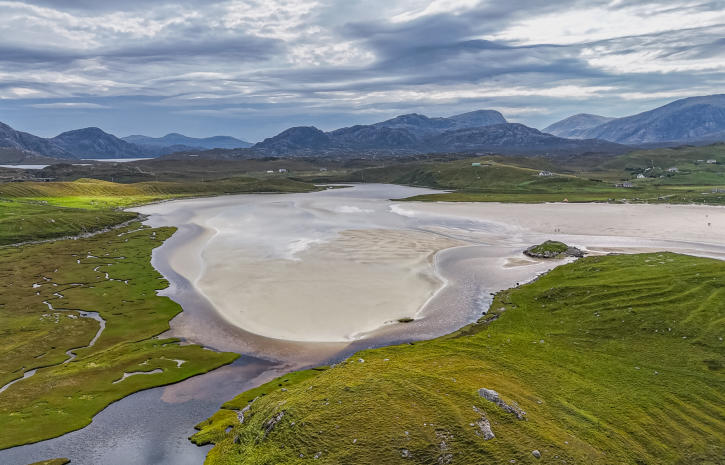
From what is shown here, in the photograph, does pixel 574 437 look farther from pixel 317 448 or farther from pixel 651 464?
pixel 317 448

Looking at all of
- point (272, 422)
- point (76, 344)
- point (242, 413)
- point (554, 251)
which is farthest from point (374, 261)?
point (272, 422)

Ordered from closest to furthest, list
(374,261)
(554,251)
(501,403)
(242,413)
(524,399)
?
(501,403), (524,399), (242,413), (374,261), (554,251)

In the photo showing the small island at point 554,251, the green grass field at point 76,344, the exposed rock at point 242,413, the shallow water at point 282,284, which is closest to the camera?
the shallow water at point 282,284

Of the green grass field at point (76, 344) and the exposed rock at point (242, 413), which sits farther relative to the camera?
the green grass field at point (76, 344)

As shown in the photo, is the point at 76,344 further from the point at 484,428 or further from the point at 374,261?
the point at 374,261

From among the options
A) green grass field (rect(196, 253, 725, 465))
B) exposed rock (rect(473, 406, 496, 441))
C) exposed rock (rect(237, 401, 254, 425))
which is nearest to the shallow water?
exposed rock (rect(237, 401, 254, 425))

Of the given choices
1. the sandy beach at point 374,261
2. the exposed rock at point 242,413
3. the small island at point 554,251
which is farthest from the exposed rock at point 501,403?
the small island at point 554,251

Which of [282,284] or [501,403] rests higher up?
[501,403]

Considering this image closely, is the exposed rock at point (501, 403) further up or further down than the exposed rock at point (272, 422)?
further up

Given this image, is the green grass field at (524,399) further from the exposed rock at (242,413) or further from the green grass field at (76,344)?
the green grass field at (76,344)
